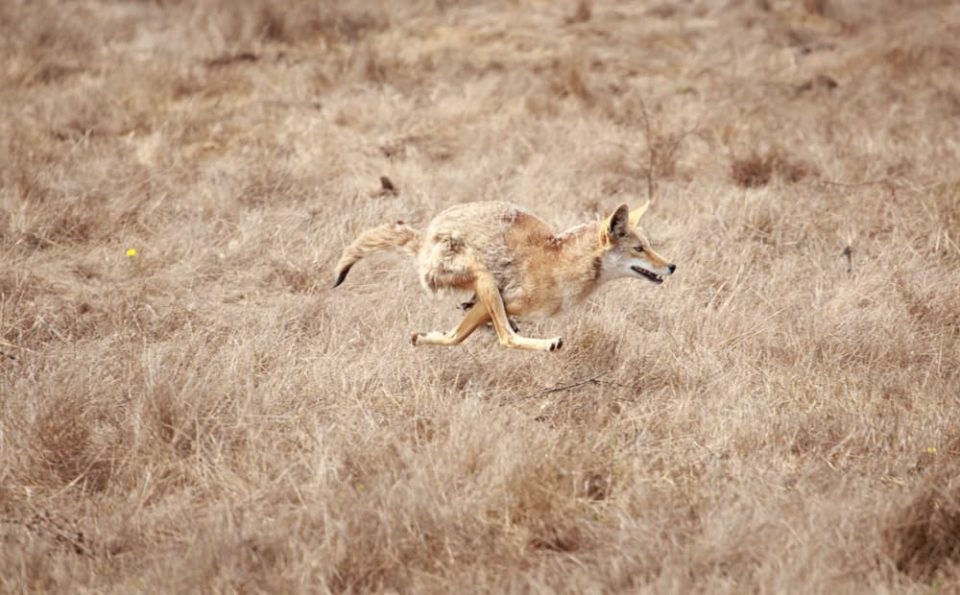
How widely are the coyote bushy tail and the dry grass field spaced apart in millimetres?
529

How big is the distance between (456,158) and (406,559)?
660 centimetres

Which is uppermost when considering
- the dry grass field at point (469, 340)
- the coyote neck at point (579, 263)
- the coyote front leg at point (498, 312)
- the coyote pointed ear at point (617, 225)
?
the coyote pointed ear at point (617, 225)

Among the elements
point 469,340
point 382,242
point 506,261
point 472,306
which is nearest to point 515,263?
point 506,261

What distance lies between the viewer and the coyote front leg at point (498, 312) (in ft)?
18.9

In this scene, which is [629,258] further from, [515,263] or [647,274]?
[515,263]

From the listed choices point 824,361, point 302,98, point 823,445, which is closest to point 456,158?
point 302,98

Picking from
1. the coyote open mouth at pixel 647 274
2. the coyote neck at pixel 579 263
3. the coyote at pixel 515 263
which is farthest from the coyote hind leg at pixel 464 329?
the coyote open mouth at pixel 647 274

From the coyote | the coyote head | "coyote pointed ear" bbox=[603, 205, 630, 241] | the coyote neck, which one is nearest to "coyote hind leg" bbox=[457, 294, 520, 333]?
the coyote

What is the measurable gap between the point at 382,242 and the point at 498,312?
855 millimetres

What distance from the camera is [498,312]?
5.80m

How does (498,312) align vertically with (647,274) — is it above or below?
below

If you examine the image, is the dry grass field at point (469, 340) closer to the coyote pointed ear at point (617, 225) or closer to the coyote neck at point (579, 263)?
the coyote neck at point (579, 263)

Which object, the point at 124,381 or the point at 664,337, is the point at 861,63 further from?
the point at 124,381

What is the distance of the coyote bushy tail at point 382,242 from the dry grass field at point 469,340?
0.53 metres
